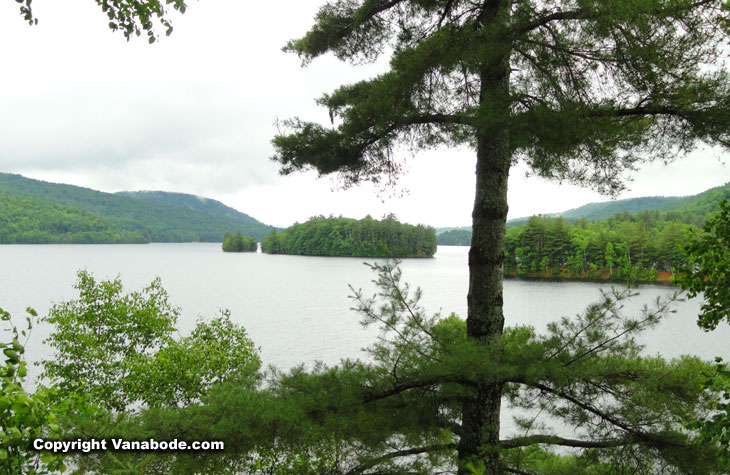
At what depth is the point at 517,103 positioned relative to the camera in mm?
3781

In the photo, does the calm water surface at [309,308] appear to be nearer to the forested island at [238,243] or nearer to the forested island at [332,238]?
Result: the forested island at [332,238]

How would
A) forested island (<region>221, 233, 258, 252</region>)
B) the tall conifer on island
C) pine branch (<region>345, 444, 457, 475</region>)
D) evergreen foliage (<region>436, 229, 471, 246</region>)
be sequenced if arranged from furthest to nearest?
evergreen foliage (<region>436, 229, 471, 246</region>)
forested island (<region>221, 233, 258, 252</region>)
pine branch (<region>345, 444, 457, 475</region>)
the tall conifer on island

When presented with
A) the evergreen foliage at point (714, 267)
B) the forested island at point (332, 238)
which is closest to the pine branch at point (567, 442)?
the evergreen foliage at point (714, 267)

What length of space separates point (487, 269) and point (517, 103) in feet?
5.45

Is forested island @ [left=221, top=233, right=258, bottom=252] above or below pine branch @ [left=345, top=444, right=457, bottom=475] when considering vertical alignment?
above

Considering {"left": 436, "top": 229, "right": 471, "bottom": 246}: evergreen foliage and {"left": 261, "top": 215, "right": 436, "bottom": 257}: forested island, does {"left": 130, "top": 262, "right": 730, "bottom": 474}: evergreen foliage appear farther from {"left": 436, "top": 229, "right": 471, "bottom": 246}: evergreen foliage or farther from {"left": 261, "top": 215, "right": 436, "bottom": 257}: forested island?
{"left": 436, "top": 229, "right": 471, "bottom": 246}: evergreen foliage

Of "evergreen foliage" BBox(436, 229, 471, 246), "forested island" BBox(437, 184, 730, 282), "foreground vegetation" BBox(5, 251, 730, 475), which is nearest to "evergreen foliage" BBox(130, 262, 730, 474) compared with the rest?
"foreground vegetation" BBox(5, 251, 730, 475)

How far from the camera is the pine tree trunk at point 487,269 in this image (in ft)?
13.7

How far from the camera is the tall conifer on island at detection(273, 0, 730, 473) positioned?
3461mm

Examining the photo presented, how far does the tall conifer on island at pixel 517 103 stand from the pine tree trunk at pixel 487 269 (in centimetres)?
1

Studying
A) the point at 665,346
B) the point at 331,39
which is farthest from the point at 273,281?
the point at 331,39

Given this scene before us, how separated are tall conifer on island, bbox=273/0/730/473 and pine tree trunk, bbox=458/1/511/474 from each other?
12mm

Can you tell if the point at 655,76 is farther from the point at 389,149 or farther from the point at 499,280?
the point at 389,149

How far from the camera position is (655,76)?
353 cm
